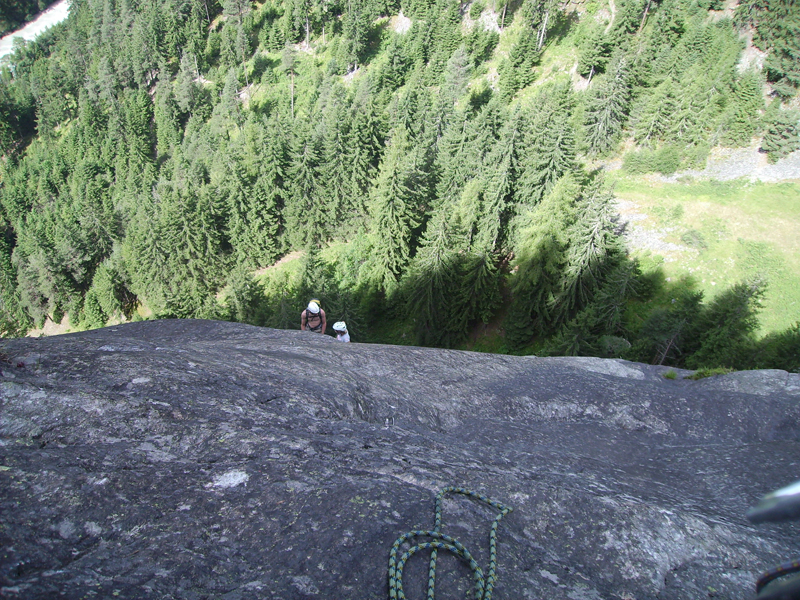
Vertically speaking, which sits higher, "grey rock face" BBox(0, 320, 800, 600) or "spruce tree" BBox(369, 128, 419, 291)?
"grey rock face" BBox(0, 320, 800, 600)

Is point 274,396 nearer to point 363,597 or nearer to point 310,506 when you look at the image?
point 310,506

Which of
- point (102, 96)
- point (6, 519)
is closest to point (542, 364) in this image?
point (6, 519)

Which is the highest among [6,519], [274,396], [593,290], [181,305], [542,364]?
[6,519]

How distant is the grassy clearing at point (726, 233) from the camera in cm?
→ 3356

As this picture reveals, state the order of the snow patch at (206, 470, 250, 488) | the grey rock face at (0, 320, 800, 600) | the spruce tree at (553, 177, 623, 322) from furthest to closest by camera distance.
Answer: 1. the spruce tree at (553, 177, 623, 322)
2. the snow patch at (206, 470, 250, 488)
3. the grey rock face at (0, 320, 800, 600)

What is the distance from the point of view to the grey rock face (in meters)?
3.74

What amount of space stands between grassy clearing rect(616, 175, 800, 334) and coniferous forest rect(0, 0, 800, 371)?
2074 mm

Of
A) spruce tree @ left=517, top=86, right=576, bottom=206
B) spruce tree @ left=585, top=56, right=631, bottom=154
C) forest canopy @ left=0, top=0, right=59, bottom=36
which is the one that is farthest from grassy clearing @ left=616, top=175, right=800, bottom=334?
forest canopy @ left=0, top=0, right=59, bottom=36

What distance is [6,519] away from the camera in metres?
3.55

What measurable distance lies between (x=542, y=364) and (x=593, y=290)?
26219 mm

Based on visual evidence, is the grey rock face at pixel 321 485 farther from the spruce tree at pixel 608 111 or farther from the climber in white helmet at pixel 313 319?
the spruce tree at pixel 608 111

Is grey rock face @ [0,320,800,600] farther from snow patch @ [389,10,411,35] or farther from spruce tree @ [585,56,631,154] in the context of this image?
snow patch @ [389,10,411,35]

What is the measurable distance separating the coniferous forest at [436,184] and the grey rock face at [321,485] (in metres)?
20.3

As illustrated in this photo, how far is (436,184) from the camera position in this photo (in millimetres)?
49250
